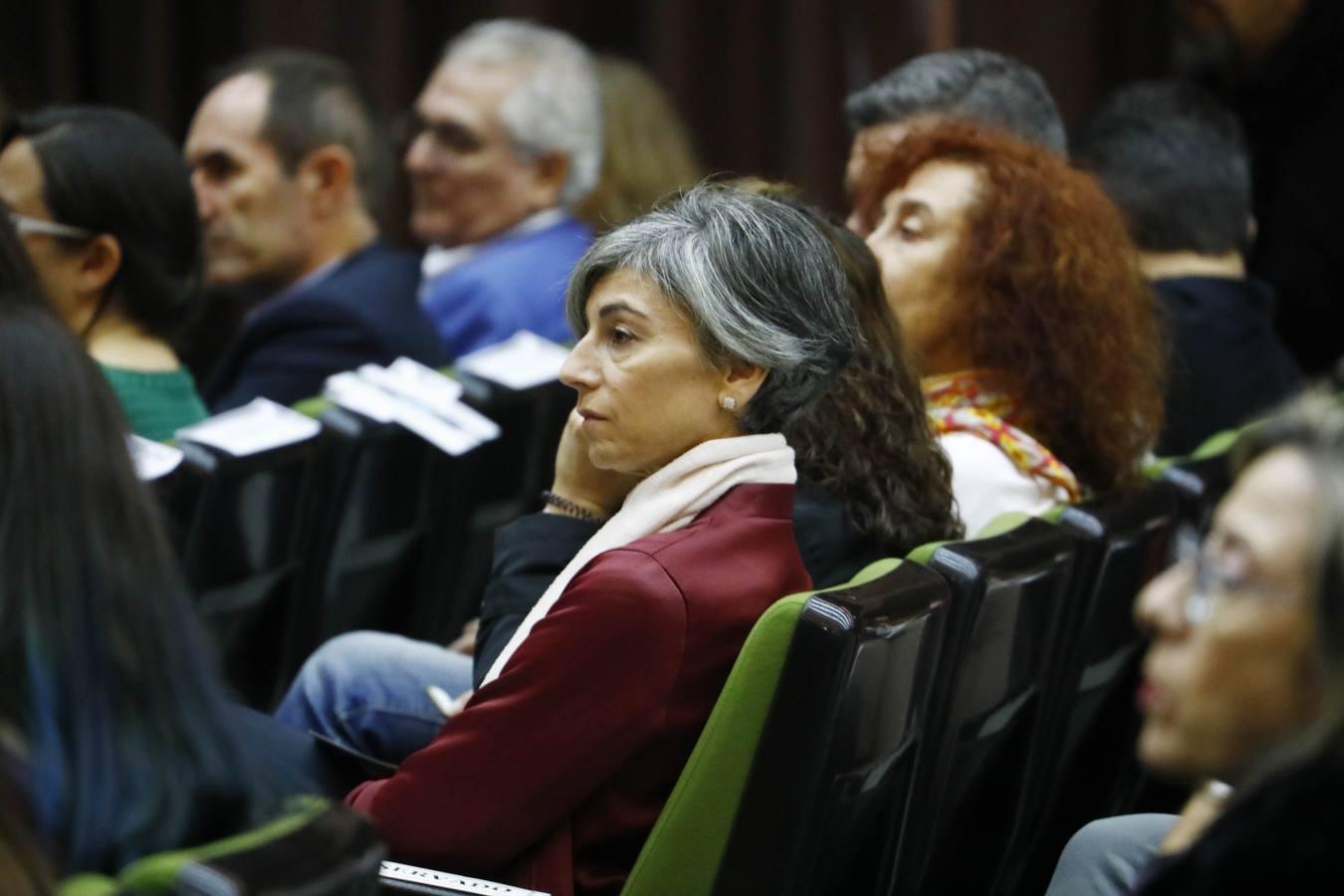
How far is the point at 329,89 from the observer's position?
13.3ft

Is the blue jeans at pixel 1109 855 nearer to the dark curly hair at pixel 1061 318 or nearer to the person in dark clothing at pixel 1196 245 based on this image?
the dark curly hair at pixel 1061 318

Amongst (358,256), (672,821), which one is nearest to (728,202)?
(672,821)

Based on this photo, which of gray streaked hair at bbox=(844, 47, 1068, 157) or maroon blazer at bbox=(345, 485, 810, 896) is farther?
gray streaked hair at bbox=(844, 47, 1068, 157)

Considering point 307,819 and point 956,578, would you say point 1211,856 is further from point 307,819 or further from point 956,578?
point 956,578

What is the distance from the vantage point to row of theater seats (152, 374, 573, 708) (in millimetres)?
2502

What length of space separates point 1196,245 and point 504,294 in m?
1.44

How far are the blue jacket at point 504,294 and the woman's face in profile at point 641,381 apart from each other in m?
1.97

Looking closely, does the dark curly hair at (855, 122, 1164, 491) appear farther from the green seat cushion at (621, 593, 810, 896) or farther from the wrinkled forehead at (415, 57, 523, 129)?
the wrinkled forehead at (415, 57, 523, 129)

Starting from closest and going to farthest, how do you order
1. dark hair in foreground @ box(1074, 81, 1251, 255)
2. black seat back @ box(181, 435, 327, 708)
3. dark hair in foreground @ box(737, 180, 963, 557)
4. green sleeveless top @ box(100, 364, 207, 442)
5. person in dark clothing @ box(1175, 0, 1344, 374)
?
dark hair in foreground @ box(737, 180, 963, 557) → black seat back @ box(181, 435, 327, 708) → green sleeveless top @ box(100, 364, 207, 442) → dark hair in foreground @ box(1074, 81, 1251, 255) → person in dark clothing @ box(1175, 0, 1344, 374)

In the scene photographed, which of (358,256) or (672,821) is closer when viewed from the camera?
(672,821)

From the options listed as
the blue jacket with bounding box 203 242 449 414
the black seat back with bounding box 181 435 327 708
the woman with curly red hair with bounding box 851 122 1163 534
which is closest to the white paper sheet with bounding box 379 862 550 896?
the black seat back with bounding box 181 435 327 708

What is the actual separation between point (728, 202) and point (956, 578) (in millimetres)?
449

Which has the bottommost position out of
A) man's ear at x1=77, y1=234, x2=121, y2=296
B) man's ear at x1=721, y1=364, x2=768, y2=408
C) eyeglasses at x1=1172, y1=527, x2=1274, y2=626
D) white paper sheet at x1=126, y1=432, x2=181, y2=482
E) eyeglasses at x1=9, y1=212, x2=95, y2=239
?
white paper sheet at x1=126, y1=432, x2=181, y2=482

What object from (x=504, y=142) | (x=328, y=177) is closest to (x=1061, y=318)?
(x=328, y=177)
